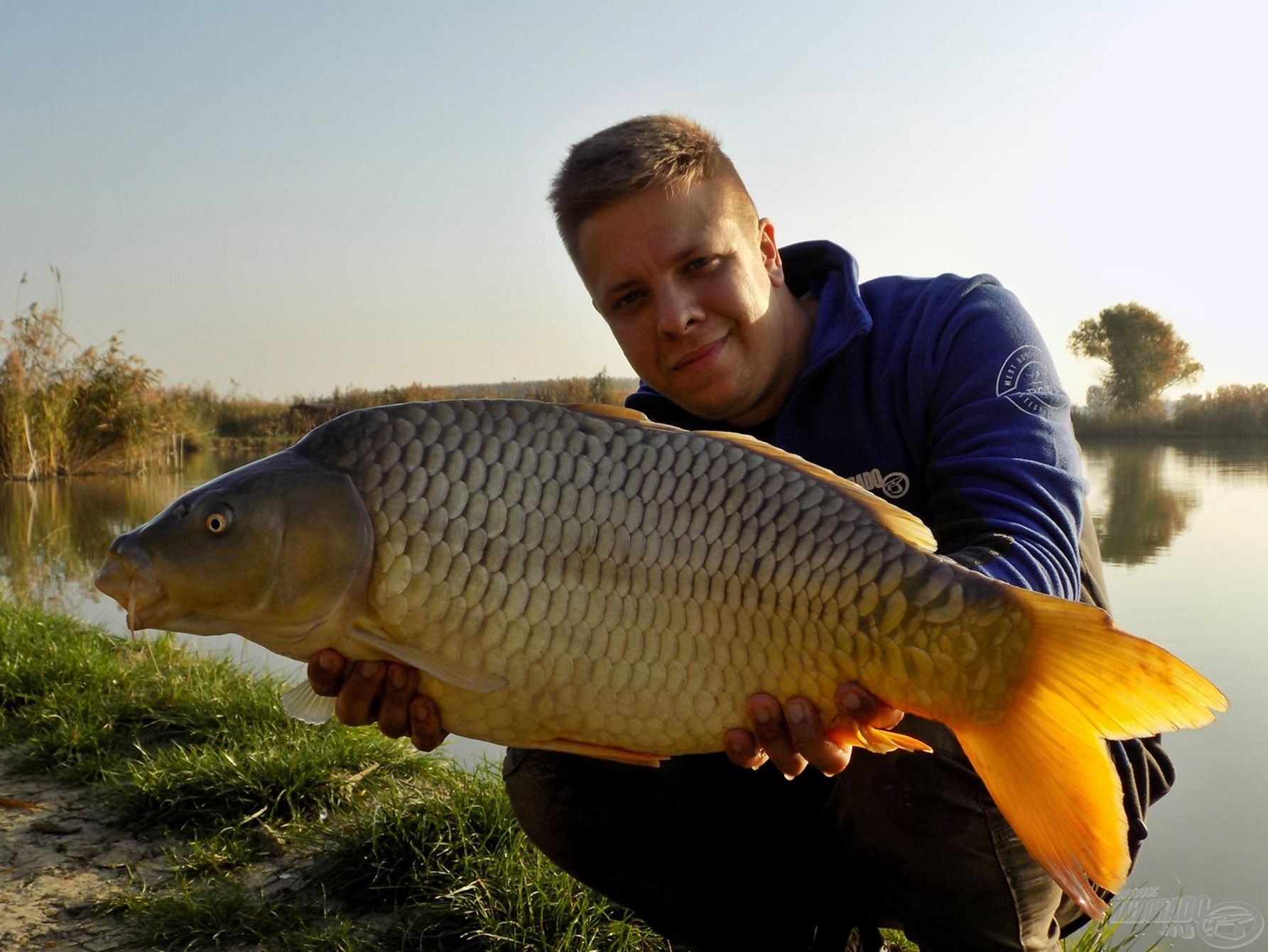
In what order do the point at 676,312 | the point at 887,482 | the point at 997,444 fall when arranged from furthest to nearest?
the point at 676,312 → the point at 887,482 → the point at 997,444

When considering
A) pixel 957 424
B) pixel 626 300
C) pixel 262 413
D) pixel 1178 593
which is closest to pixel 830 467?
pixel 957 424

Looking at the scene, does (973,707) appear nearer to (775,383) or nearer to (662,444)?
(662,444)

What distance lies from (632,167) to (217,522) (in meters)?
1.02

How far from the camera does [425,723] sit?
118 centimetres

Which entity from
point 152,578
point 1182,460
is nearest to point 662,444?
point 152,578

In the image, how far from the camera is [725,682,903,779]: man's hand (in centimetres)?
110

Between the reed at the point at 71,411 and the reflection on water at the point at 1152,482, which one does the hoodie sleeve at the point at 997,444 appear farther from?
the reed at the point at 71,411

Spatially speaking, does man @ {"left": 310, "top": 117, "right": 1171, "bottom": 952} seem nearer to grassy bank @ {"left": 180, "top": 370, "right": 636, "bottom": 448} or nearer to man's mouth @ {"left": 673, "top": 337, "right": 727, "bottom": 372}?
man's mouth @ {"left": 673, "top": 337, "right": 727, "bottom": 372}

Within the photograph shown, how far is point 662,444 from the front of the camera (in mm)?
1145

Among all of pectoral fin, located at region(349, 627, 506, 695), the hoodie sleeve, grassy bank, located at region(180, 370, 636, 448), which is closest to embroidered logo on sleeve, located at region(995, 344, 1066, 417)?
the hoodie sleeve

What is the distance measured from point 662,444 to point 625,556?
0.45 feet

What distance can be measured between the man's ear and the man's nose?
205 millimetres

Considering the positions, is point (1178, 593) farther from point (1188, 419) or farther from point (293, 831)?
point (1188, 419)

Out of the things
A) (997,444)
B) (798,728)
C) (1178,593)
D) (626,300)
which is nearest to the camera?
(798,728)
